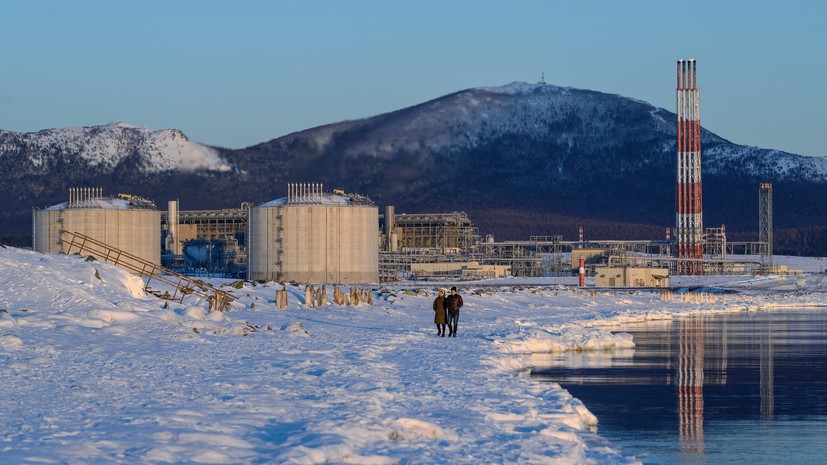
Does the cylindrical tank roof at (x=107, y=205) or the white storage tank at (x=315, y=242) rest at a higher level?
the cylindrical tank roof at (x=107, y=205)

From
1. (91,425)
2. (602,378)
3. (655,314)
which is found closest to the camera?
(91,425)

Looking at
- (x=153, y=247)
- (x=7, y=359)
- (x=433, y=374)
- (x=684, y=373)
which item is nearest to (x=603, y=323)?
(x=684, y=373)

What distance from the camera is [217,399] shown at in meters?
19.5

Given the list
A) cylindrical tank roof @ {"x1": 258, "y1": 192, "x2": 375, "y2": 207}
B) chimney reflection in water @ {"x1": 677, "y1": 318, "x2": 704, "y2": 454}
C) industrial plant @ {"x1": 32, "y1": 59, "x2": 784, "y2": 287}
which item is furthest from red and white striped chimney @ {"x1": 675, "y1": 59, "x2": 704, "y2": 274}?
chimney reflection in water @ {"x1": 677, "y1": 318, "x2": 704, "y2": 454}

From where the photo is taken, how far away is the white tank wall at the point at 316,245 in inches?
3819

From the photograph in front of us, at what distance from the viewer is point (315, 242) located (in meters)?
97.4

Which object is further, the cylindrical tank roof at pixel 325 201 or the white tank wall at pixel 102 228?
the white tank wall at pixel 102 228

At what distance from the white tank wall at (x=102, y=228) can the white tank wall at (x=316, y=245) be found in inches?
425

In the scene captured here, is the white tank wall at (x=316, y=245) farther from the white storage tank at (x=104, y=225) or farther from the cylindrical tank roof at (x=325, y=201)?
the white storage tank at (x=104, y=225)

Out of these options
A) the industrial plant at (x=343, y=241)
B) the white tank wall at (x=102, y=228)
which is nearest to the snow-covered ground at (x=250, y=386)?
the industrial plant at (x=343, y=241)

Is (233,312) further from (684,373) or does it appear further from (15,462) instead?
(15,462)

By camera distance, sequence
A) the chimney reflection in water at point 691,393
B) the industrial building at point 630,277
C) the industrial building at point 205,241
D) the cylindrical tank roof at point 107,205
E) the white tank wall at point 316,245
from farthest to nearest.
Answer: the industrial building at point 630,277
the industrial building at point 205,241
the cylindrical tank roof at point 107,205
the white tank wall at point 316,245
the chimney reflection in water at point 691,393

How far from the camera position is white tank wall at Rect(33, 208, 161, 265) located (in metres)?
103

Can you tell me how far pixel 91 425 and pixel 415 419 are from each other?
4212mm
